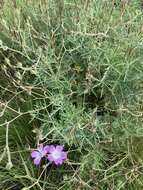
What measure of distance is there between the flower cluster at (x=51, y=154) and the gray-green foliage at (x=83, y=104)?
4 centimetres

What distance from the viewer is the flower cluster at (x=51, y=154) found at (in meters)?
1.89

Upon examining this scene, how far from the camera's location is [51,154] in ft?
6.23

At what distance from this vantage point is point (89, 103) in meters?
2.08

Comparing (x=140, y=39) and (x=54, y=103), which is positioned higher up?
(x=140, y=39)

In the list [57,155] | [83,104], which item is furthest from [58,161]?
[83,104]

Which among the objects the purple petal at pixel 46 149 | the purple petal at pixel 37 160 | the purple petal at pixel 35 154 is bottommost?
the purple petal at pixel 37 160

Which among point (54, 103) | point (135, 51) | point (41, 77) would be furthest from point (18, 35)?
point (135, 51)

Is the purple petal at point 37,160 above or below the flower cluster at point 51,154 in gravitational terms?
below

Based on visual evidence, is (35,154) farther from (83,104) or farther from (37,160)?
(83,104)

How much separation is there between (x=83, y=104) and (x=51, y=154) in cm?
28

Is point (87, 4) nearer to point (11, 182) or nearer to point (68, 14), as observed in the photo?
point (68, 14)

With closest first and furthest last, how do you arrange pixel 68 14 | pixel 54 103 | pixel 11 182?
pixel 54 103, pixel 11 182, pixel 68 14

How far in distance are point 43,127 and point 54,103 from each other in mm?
138

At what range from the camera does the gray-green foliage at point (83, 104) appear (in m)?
1.92
